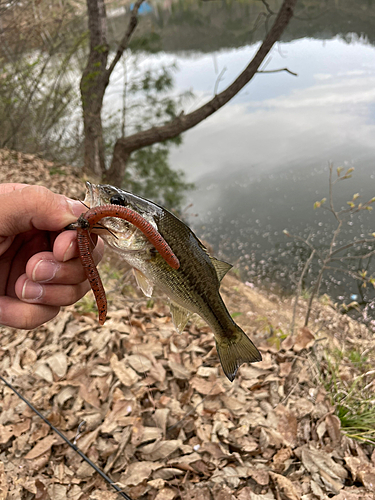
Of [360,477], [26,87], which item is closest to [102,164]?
[26,87]

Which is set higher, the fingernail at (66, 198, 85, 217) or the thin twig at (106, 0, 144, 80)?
the thin twig at (106, 0, 144, 80)

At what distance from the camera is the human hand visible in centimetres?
157

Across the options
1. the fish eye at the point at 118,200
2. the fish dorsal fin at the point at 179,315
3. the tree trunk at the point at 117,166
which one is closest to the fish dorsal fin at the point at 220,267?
the fish dorsal fin at the point at 179,315

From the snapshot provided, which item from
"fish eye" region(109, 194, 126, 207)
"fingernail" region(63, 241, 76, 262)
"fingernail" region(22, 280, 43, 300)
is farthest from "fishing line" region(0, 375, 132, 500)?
"fish eye" region(109, 194, 126, 207)

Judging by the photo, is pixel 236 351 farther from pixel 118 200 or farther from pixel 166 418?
pixel 166 418

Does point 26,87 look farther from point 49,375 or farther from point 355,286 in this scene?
point 355,286

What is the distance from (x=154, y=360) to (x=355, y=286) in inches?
243

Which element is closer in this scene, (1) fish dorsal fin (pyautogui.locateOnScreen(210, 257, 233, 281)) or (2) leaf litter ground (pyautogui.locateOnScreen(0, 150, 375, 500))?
(1) fish dorsal fin (pyautogui.locateOnScreen(210, 257, 233, 281))

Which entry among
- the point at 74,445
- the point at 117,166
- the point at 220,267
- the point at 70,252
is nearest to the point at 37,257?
the point at 70,252

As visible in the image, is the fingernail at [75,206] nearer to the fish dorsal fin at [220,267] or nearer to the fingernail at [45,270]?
the fingernail at [45,270]

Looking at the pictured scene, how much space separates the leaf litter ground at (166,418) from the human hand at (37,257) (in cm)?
122

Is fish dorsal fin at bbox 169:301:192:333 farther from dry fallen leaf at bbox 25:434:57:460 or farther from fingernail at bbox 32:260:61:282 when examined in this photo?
dry fallen leaf at bbox 25:434:57:460

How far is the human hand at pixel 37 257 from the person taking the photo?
1566 mm

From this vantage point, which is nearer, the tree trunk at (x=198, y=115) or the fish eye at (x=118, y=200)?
the fish eye at (x=118, y=200)
